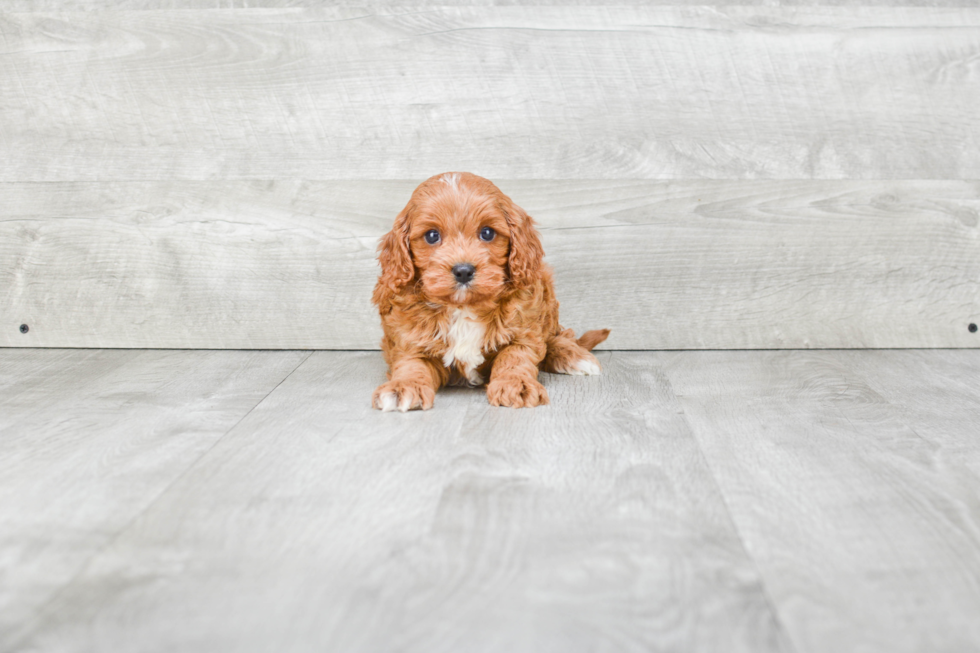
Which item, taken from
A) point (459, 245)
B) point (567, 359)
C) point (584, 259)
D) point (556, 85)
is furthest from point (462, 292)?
point (556, 85)

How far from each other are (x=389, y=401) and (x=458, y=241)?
17.4 inches

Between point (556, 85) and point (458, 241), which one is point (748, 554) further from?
point (556, 85)

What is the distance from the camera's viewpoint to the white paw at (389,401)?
2021mm

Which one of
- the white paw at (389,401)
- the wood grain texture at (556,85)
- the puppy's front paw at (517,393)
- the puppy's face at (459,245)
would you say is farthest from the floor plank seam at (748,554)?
the wood grain texture at (556,85)

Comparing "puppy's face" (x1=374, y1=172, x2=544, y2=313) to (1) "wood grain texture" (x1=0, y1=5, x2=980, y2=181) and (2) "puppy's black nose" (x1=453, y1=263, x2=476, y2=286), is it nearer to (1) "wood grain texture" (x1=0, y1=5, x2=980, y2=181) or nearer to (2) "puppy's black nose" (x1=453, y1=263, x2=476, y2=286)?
(2) "puppy's black nose" (x1=453, y1=263, x2=476, y2=286)

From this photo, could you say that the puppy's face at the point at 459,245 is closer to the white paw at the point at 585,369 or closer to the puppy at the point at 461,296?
the puppy at the point at 461,296

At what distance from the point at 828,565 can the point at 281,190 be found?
219 centimetres

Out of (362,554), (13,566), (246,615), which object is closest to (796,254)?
(362,554)

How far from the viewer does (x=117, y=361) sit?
8.84ft

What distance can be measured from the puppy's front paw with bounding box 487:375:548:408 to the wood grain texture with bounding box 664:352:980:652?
384mm

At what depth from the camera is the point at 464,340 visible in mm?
2152

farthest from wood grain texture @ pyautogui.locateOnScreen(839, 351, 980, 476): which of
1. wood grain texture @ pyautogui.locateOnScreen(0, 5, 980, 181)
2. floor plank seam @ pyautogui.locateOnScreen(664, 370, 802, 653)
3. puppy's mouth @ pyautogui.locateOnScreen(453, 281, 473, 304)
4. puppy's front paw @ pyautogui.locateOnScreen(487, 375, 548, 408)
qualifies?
puppy's mouth @ pyautogui.locateOnScreen(453, 281, 473, 304)

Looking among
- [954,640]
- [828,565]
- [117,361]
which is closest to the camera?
[954,640]

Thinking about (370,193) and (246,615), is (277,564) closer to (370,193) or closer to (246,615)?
(246,615)
